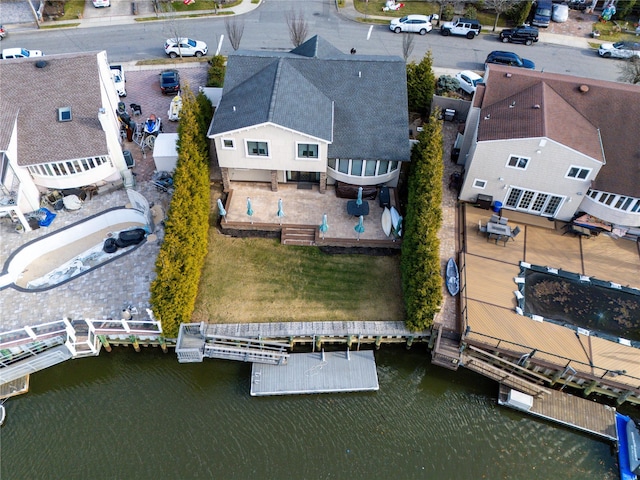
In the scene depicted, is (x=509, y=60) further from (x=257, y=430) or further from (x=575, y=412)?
(x=257, y=430)

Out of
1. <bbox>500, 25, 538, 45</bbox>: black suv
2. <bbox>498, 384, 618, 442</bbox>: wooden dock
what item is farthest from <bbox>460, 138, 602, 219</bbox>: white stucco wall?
<bbox>500, 25, 538, 45</bbox>: black suv

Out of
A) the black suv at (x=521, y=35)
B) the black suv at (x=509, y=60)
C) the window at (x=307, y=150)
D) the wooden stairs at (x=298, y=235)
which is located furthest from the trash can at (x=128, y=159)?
the black suv at (x=521, y=35)

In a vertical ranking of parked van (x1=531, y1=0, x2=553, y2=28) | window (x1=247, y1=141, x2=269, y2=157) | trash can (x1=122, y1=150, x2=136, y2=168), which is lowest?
trash can (x1=122, y1=150, x2=136, y2=168)

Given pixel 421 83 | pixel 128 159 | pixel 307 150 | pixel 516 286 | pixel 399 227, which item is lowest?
pixel 516 286

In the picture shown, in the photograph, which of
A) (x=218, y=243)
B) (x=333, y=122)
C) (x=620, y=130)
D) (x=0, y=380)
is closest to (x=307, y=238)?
(x=218, y=243)

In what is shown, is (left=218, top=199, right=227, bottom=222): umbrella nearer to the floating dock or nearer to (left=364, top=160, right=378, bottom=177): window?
(left=364, top=160, right=378, bottom=177): window

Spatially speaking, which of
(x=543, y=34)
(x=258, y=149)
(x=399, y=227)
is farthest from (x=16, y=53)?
(x=543, y=34)

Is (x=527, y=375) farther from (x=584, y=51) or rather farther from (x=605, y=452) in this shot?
(x=584, y=51)
